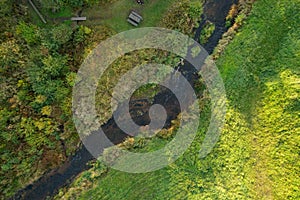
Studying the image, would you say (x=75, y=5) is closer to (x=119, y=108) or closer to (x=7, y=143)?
(x=119, y=108)

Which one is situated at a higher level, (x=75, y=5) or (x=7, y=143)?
(x=75, y=5)

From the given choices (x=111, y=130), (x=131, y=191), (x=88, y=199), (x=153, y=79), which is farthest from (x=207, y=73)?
(x=88, y=199)

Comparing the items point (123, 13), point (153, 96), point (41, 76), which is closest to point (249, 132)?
point (153, 96)

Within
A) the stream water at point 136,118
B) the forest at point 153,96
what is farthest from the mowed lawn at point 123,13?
the stream water at point 136,118

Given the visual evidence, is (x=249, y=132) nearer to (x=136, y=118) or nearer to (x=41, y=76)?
(x=136, y=118)

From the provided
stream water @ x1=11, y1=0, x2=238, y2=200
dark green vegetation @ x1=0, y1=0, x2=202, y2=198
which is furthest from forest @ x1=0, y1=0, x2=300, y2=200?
stream water @ x1=11, y1=0, x2=238, y2=200

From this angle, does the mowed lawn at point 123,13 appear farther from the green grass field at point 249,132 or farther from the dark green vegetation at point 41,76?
the green grass field at point 249,132

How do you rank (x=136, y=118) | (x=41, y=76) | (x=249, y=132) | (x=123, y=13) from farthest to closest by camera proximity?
(x=136, y=118), (x=123, y=13), (x=249, y=132), (x=41, y=76)

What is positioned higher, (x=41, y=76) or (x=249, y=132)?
(x=41, y=76)
